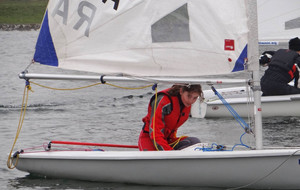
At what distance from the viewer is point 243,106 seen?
9.39 m

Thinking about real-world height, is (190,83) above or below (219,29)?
below

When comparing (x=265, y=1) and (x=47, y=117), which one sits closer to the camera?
(x=47, y=117)

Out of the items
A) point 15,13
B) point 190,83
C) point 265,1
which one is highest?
point 15,13

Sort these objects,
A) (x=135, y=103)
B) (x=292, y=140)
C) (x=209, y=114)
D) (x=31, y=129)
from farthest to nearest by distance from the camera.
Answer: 1. (x=135, y=103)
2. (x=209, y=114)
3. (x=31, y=129)
4. (x=292, y=140)

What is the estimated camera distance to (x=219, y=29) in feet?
17.8

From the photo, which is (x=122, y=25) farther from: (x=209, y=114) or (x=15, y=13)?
(x=15, y=13)

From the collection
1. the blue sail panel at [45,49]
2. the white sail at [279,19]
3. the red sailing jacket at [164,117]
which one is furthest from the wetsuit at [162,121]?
the white sail at [279,19]

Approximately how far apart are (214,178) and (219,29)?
123 centimetres

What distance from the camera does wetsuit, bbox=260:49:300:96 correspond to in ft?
29.6

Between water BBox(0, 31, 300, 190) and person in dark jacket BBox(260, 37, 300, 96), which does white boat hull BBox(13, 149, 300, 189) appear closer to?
water BBox(0, 31, 300, 190)

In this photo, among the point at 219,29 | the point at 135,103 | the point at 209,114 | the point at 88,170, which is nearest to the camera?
the point at 219,29

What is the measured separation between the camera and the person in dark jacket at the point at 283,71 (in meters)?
9.00

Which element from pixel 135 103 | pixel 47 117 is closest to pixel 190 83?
pixel 47 117

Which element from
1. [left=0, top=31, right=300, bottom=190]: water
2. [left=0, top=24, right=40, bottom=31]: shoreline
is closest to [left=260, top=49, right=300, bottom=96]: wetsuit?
[left=0, top=31, right=300, bottom=190]: water
